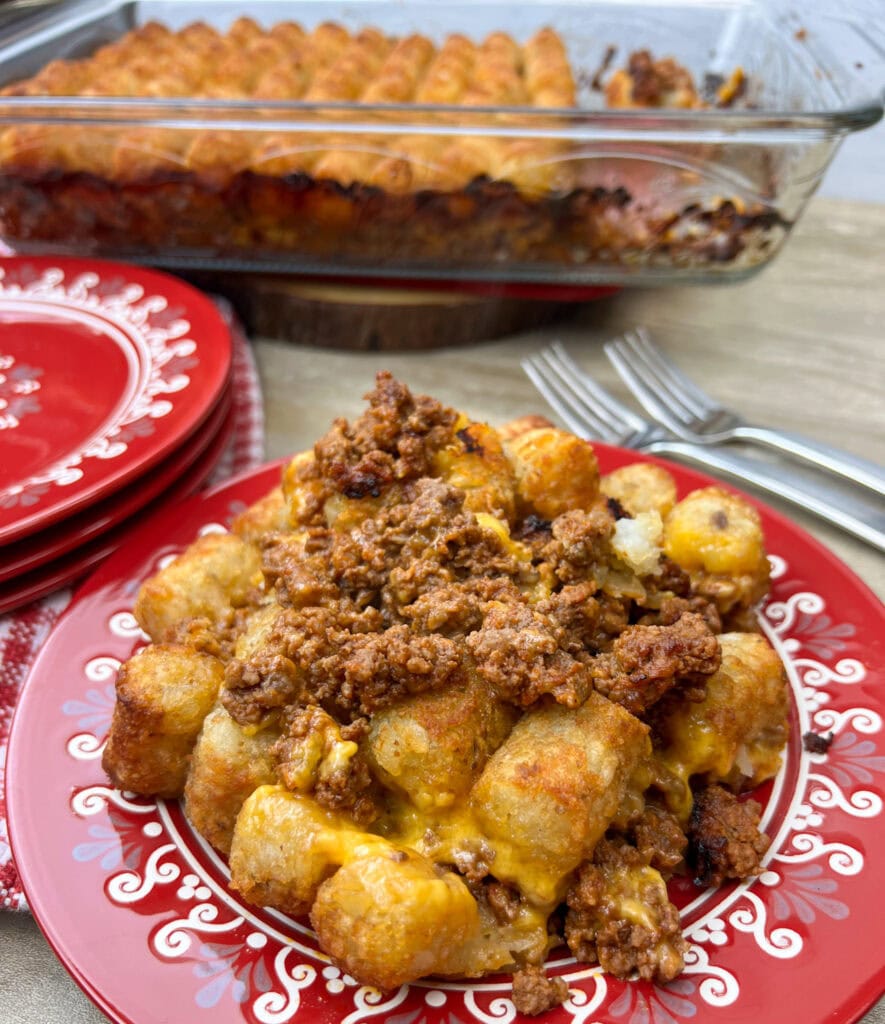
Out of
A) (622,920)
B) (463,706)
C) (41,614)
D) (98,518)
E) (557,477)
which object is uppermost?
(557,477)

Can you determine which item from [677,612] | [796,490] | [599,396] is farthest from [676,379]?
[677,612]

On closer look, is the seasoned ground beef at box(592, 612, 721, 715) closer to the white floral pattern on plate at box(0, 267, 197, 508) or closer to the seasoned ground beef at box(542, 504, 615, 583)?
the seasoned ground beef at box(542, 504, 615, 583)

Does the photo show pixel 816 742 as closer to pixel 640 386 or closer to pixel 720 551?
pixel 720 551

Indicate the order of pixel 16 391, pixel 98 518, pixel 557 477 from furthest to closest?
1. pixel 16 391
2. pixel 98 518
3. pixel 557 477

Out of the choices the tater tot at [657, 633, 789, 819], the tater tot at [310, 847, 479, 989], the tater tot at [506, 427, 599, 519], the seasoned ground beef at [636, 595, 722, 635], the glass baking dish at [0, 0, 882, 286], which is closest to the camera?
the tater tot at [310, 847, 479, 989]

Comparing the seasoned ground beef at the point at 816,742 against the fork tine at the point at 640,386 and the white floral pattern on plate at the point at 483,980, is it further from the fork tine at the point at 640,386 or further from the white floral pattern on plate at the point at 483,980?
the fork tine at the point at 640,386

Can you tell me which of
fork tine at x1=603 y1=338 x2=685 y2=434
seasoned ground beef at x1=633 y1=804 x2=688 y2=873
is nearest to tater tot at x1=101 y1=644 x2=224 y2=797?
seasoned ground beef at x1=633 y1=804 x2=688 y2=873

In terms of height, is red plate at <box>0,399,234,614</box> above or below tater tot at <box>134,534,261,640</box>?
below
